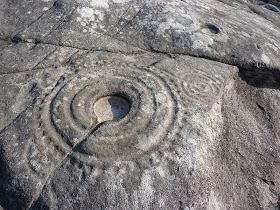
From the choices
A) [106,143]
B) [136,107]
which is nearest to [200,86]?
[136,107]

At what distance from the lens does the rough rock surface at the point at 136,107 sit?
2.20 metres

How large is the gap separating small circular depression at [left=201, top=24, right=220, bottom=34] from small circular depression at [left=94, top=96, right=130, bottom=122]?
1.96 metres

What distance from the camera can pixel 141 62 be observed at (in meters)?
3.41

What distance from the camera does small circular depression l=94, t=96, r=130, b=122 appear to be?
2764 millimetres

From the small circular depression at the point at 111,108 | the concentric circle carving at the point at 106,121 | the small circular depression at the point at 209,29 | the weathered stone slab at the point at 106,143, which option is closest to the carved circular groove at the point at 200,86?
the weathered stone slab at the point at 106,143

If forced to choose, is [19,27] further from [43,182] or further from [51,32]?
[43,182]

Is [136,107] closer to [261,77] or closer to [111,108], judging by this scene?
[111,108]

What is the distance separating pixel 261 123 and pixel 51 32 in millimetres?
3326

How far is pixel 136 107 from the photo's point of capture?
8.89 feet

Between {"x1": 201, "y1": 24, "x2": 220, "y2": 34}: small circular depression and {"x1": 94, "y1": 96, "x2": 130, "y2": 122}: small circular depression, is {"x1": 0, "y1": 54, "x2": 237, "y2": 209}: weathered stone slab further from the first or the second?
{"x1": 201, "y1": 24, "x2": 220, "y2": 34}: small circular depression

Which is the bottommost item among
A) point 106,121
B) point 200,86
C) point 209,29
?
point 106,121

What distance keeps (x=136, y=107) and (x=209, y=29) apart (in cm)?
216

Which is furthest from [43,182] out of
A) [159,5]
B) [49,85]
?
[159,5]

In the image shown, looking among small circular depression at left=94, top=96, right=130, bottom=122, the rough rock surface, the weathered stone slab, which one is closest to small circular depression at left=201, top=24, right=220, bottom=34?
the rough rock surface
